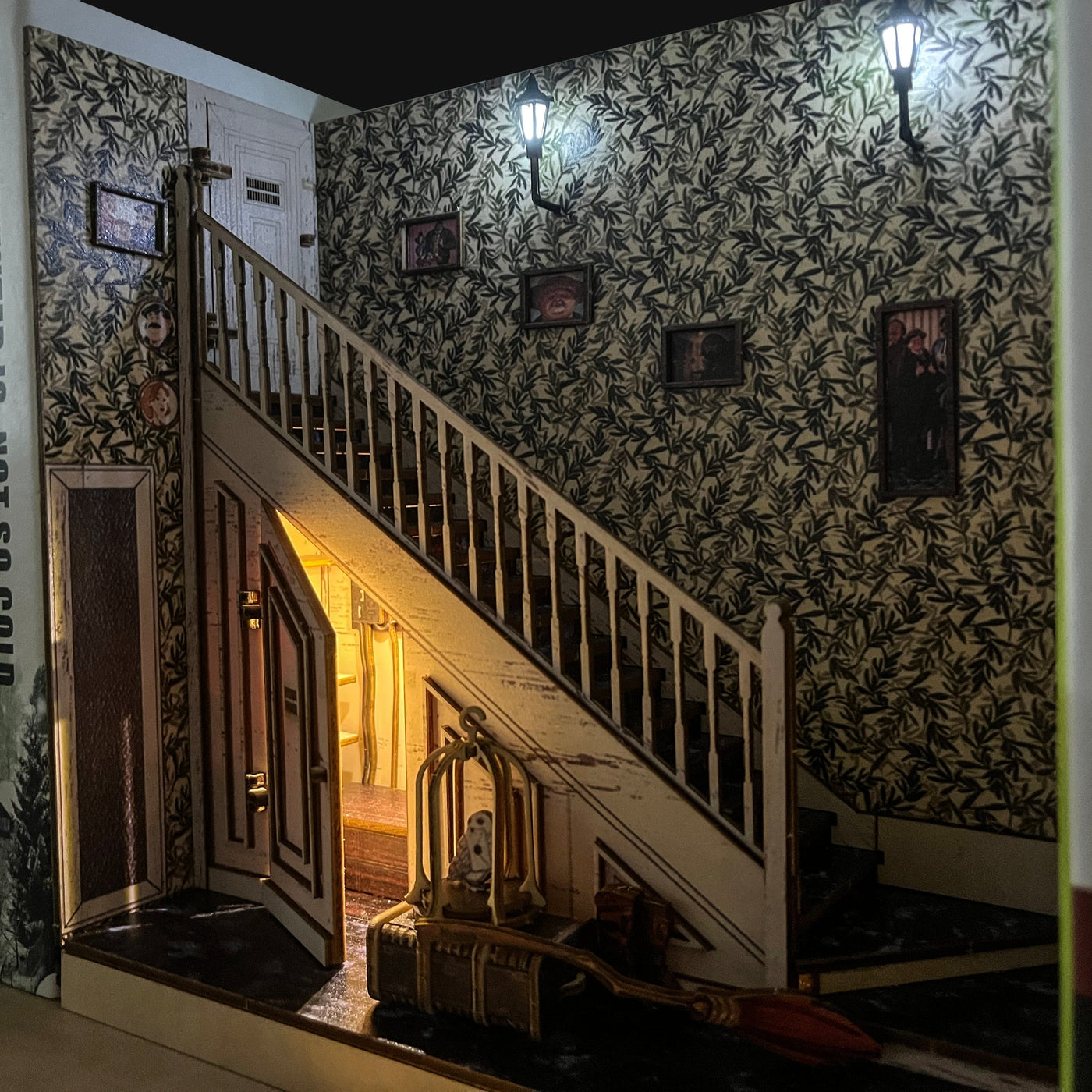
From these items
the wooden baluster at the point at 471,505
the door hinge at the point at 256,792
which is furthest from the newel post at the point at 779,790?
the door hinge at the point at 256,792

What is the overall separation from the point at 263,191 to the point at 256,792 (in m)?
3.17

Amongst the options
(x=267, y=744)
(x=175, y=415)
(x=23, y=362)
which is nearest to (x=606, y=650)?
(x=267, y=744)

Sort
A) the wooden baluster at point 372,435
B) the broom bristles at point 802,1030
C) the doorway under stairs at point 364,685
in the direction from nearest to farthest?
the broom bristles at point 802,1030 < the wooden baluster at point 372,435 < the doorway under stairs at point 364,685

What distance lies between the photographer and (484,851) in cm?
375

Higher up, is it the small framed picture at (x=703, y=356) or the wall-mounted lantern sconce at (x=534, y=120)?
the wall-mounted lantern sconce at (x=534, y=120)

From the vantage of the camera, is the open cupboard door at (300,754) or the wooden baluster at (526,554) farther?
the open cupboard door at (300,754)

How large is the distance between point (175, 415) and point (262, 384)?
1.73 feet

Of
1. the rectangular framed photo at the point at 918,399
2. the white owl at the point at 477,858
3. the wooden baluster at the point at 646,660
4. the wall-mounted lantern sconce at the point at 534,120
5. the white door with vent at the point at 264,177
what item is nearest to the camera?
the wooden baluster at the point at 646,660

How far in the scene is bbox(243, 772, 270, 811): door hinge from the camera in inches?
183

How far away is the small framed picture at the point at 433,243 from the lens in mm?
5508

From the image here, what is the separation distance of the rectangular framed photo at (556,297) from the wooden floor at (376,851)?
252 cm

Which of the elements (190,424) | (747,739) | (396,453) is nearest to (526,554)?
(396,453)

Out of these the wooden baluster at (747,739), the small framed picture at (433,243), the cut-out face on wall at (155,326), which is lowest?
the wooden baluster at (747,739)

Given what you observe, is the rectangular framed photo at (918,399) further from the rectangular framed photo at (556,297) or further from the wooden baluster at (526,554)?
the wooden baluster at (526,554)
